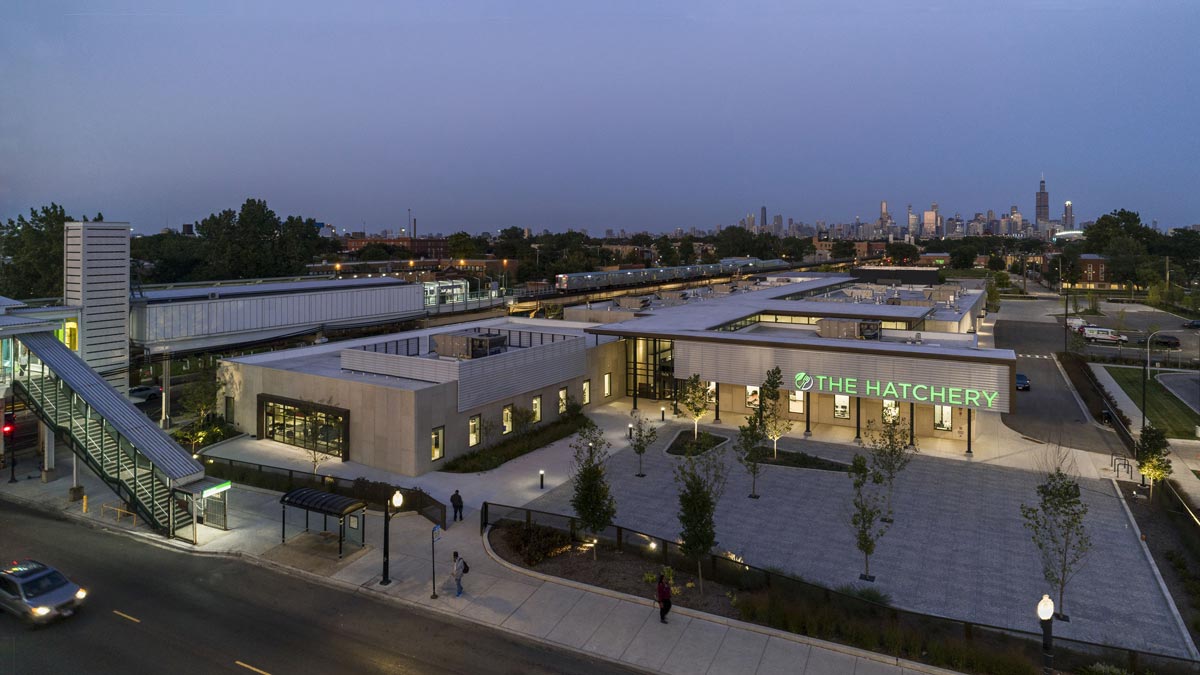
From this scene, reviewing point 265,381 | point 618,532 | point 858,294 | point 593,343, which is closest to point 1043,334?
point 858,294

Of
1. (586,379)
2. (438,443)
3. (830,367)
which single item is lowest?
(438,443)

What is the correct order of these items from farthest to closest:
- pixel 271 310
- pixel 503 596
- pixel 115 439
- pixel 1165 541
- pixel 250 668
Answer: pixel 271 310 → pixel 115 439 → pixel 1165 541 → pixel 503 596 → pixel 250 668

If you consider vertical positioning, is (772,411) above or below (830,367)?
below

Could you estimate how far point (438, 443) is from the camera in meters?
33.3

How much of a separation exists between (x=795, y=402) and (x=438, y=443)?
2206cm

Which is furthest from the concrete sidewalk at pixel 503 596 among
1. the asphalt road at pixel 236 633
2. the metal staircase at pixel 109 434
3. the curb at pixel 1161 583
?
the curb at pixel 1161 583

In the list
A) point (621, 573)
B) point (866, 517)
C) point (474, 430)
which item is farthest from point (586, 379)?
point (866, 517)

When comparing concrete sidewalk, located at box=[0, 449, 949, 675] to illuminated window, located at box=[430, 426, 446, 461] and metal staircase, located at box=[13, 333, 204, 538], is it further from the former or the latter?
illuminated window, located at box=[430, 426, 446, 461]

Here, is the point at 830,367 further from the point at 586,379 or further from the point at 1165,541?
the point at 1165,541

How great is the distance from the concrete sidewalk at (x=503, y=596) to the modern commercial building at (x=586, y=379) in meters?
6.69

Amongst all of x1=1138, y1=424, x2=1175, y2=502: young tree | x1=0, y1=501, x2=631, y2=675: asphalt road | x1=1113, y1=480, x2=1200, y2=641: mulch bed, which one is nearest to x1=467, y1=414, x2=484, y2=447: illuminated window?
x1=0, y1=501, x2=631, y2=675: asphalt road

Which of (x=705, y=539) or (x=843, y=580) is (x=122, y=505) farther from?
(x=843, y=580)

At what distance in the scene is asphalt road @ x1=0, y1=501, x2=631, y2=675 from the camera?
16656mm

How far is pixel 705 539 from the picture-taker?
20.2 meters
